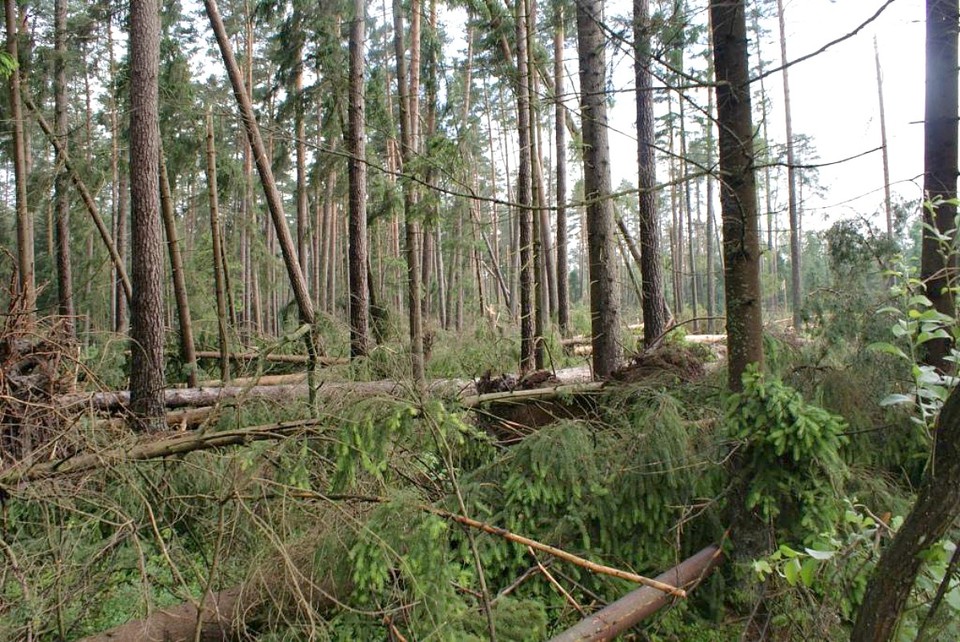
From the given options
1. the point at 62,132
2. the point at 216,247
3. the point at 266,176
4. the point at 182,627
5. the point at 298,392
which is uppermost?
the point at 62,132

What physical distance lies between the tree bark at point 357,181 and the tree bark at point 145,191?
3280 mm

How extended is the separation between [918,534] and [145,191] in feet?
25.6

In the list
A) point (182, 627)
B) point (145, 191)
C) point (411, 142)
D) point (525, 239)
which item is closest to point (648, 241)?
point (525, 239)

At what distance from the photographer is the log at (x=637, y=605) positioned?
2.80 metres

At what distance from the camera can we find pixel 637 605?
3.02m

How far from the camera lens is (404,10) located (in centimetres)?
1176

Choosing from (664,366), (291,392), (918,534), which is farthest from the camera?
(664,366)

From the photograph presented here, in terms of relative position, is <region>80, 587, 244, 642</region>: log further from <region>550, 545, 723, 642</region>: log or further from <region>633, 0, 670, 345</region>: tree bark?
<region>633, 0, 670, 345</region>: tree bark

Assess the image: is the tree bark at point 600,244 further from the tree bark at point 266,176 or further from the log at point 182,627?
the log at point 182,627

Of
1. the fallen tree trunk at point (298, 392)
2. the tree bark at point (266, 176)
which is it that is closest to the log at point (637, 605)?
the fallen tree trunk at point (298, 392)

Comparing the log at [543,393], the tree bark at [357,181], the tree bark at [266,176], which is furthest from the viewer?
the tree bark at [357,181]

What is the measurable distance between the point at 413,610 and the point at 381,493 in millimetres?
808

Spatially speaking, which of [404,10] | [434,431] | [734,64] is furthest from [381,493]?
[404,10]

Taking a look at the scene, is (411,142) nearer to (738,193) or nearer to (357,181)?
(357,181)
